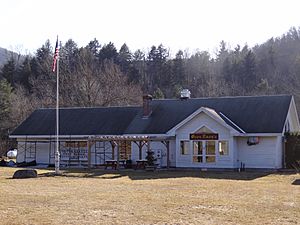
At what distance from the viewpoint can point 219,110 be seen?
126 feet

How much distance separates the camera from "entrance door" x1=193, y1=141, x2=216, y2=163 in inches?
1373

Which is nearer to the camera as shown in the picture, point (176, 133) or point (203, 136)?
point (203, 136)

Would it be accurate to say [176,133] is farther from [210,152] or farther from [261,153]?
[261,153]

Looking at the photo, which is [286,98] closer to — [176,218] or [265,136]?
[265,136]

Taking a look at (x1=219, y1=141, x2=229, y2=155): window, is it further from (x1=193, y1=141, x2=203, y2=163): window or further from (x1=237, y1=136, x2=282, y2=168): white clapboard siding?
(x1=193, y1=141, x2=203, y2=163): window

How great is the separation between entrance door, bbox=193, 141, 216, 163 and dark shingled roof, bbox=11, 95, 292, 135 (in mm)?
1999

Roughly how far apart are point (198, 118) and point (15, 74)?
56697 mm

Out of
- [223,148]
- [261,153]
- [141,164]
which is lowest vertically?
[141,164]

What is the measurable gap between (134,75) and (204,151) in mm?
54063

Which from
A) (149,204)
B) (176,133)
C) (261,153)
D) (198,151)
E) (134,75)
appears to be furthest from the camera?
(134,75)

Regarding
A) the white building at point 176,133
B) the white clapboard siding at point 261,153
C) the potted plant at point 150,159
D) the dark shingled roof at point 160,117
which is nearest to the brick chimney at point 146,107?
the white building at point 176,133

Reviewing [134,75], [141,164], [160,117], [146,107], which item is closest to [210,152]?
[141,164]

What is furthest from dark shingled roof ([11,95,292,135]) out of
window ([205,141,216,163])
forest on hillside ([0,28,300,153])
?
forest on hillside ([0,28,300,153])

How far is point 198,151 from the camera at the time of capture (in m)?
35.4
